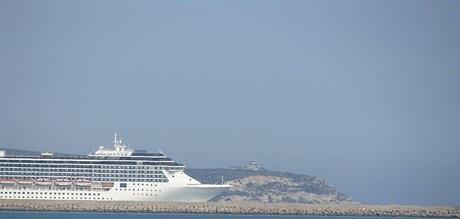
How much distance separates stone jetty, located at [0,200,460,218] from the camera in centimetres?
11650

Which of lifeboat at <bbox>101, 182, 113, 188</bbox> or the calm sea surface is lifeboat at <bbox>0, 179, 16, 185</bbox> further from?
the calm sea surface

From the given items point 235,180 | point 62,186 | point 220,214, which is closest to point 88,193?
point 62,186

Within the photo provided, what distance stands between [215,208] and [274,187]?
4252 cm

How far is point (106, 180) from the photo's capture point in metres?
123

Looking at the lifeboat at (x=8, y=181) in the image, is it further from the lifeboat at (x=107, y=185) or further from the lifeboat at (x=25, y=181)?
the lifeboat at (x=107, y=185)

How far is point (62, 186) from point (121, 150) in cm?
613

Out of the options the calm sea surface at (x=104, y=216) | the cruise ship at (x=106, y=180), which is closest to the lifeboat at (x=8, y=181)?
the cruise ship at (x=106, y=180)

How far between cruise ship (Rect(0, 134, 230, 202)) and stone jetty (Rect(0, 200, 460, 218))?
2.21m

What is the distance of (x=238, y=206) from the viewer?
401ft

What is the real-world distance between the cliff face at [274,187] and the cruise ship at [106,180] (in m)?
→ 30.6

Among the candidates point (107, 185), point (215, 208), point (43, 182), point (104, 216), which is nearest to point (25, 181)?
point (43, 182)

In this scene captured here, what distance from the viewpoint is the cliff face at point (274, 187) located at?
15700cm

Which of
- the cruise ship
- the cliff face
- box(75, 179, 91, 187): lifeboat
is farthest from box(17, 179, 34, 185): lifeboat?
the cliff face

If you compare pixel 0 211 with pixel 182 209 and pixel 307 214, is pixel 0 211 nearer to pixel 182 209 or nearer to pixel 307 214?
pixel 182 209
